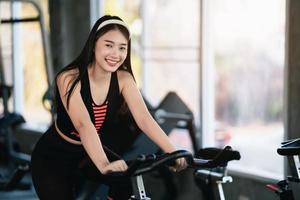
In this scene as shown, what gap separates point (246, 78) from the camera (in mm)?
3695

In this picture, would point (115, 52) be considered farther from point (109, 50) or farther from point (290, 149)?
point (290, 149)

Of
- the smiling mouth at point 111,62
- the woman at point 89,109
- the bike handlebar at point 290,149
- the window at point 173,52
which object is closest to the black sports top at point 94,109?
the woman at point 89,109

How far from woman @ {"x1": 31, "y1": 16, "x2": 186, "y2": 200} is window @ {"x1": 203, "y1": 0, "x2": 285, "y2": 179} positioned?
1422 mm

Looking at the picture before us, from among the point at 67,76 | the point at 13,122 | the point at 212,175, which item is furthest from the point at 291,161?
Answer: the point at 13,122

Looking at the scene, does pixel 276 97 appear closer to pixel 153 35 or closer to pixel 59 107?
pixel 153 35

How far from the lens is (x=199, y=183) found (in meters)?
3.04

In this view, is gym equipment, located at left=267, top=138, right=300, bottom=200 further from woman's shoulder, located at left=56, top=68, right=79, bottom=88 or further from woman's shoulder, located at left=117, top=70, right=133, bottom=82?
woman's shoulder, located at left=56, top=68, right=79, bottom=88

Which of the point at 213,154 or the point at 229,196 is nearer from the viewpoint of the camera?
the point at 213,154

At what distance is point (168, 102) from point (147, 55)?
588mm

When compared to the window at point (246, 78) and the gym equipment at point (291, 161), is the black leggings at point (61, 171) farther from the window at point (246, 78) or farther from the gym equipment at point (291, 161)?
the window at point (246, 78)

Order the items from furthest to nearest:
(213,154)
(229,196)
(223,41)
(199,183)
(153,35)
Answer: (153,35) < (223,41) < (229,196) < (199,183) < (213,154)

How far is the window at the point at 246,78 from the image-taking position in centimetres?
341

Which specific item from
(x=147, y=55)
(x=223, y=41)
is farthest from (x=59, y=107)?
(x=147, y=55)

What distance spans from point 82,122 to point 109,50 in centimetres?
30
